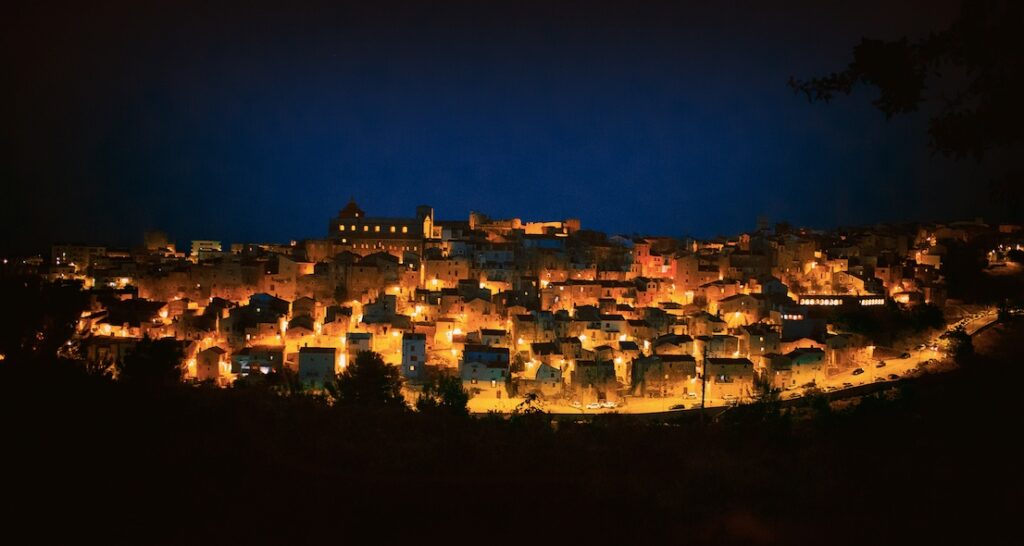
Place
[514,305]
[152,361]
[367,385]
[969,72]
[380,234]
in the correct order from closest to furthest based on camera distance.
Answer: [969,72], [367,385], [152,361], [514,305], [380,234]

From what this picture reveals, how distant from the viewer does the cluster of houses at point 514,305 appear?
19.2 m

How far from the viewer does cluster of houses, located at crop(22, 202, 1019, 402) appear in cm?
1922

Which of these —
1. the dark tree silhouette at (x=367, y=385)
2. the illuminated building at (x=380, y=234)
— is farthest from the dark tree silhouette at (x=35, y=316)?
the illuminated building at (x=380, y=234)

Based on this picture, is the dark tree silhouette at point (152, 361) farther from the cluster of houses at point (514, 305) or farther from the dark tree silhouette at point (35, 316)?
the cluster of houses at point (514, 305)

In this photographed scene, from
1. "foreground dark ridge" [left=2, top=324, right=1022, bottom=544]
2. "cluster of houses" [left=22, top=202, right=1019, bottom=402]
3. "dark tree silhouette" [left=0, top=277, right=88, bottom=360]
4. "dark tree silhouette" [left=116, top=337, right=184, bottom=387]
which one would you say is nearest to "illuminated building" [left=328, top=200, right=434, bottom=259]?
"cluster of houses" [left=22, top=202, right=1019, bottom=402]

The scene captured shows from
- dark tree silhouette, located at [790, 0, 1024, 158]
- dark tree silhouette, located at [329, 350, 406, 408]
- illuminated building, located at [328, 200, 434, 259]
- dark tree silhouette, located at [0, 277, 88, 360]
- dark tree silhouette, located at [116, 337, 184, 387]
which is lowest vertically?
dark tree silhouette, located at [329, 350, 406, 408]

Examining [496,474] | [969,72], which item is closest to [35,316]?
[496,474]

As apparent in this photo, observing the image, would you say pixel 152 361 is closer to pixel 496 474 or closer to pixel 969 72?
pixel 496 474

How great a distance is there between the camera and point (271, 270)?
90.7 ft

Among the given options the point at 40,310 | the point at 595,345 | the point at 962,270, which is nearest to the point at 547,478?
the point at 40,310

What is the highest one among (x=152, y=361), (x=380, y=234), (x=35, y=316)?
(x=380, y=234)

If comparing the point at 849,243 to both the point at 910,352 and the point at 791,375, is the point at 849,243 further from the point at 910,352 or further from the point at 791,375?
the point at 791,375

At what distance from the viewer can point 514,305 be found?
77.0ft

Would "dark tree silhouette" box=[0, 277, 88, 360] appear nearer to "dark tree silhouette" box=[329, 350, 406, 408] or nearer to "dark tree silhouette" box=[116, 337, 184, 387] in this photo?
"dark tree silhouette" box=[116, 337, 184, 387]
